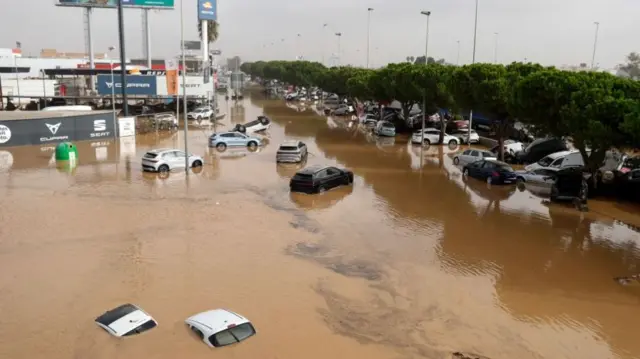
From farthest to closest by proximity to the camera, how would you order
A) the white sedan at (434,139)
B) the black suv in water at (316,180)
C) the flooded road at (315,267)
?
the white sedan at (434,139) → the black suv in water at (316,180) → the flooded road at (315,267)

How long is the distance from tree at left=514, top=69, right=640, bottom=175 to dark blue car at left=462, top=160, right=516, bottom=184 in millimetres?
2793

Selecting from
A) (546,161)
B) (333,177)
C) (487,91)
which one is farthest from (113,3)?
(546,161)

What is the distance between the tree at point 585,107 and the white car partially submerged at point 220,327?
16922 millimetres

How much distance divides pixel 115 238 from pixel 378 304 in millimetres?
9661

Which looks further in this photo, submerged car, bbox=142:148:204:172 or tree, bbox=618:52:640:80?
tree, bbox=618:52:640:80

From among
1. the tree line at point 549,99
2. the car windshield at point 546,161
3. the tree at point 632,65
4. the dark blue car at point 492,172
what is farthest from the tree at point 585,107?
the tree at point 632,65

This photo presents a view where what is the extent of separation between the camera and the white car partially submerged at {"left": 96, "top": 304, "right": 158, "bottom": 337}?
1162 cm

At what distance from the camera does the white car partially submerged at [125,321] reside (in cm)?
1162

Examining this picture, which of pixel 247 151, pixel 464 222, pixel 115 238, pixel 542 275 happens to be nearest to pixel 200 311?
pixel 115 238

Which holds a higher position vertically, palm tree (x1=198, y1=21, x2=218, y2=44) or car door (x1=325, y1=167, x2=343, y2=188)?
palm tree (x1=198, y1=21, x2=218, y2=44)

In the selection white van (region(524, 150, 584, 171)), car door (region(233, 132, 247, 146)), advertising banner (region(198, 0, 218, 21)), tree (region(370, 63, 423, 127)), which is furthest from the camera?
advertising banner (region(198, 0, 218, 21))

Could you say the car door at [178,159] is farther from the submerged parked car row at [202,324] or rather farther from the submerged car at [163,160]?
the submerged parked car row at [202,324]

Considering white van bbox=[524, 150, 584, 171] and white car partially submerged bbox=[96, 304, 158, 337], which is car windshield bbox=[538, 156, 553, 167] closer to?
white van bbox=[524, 150, 584, 171]

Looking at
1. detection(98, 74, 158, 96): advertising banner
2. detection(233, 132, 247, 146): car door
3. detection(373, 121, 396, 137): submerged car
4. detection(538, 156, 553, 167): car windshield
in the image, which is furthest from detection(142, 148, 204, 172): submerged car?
detection(98, 74, 158, 96): advertising banner
